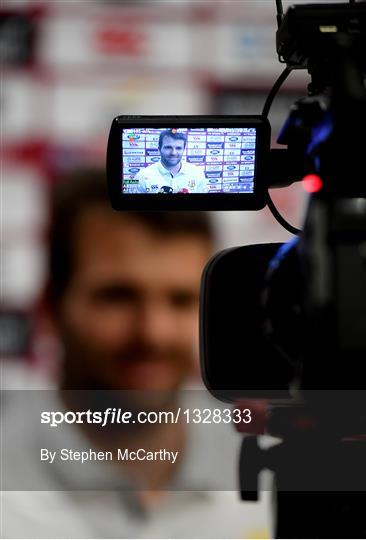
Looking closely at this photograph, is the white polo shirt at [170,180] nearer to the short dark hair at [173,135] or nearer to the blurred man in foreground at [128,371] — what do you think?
the short dark hair at [173,135]

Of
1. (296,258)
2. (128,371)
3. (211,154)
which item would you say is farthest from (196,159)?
(128,371)

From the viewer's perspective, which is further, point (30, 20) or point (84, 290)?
point (30, 20)

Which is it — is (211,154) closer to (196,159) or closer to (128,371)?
(196,159)

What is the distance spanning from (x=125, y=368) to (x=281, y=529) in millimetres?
1257

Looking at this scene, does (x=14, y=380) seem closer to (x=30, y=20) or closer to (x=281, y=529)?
(x=30, y=20)

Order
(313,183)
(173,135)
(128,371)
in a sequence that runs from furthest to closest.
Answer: (128,371) → (173,135) → (313,183)

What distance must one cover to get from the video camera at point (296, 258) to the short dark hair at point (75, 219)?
1.12 meters

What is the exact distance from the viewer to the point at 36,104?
7.26ft

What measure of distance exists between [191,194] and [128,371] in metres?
1.21

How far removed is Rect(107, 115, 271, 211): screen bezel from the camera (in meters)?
0.79

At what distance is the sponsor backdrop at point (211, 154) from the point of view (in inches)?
31.4

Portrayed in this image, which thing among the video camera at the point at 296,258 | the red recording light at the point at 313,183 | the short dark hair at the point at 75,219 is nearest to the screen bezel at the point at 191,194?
the video camera at the point at 296,258

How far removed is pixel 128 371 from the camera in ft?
6.48

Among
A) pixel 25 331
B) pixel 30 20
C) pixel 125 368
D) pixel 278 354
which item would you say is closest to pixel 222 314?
pixel 278 354
